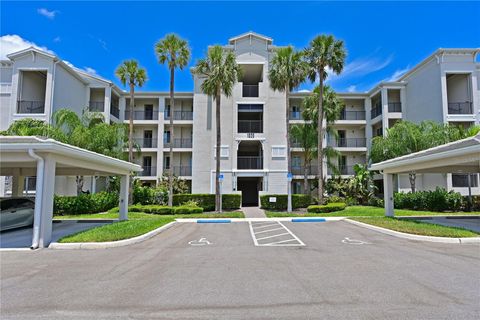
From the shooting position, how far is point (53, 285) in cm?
612

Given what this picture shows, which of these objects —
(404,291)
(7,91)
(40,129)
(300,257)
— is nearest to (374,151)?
(300,257)

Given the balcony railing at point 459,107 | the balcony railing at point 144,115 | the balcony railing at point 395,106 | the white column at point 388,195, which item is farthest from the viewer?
the balcony railing at point 144,115

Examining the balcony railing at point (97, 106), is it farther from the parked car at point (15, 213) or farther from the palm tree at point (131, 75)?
the parked car at point (15, 213)

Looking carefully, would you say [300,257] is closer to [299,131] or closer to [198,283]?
[198,283]

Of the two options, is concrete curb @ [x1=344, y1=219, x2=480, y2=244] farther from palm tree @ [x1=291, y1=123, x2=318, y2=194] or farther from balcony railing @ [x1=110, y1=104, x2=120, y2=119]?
balcony railing @ [x1=110, y1=104, x2=120, y2=119]

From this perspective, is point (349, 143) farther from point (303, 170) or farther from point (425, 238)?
point (425, 238)

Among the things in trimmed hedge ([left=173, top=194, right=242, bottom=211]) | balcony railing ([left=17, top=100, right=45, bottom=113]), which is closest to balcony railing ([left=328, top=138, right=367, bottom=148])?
trimmed hedge ([left=173, top=194, right=242, bottom=211])

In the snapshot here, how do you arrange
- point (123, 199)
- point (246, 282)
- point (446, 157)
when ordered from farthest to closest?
1. point (123, 199)
2. point (446, 157)
3. point (246, 282)

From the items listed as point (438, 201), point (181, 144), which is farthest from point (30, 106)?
point (438, 201)

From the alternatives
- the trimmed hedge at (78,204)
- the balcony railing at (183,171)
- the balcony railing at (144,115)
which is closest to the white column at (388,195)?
the trimmed hedge at (78,204)

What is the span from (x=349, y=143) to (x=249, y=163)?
11.9m

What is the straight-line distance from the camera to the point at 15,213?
13430 millimetres

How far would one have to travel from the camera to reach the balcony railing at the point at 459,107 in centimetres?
2686

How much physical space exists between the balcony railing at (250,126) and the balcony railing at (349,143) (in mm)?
8426
